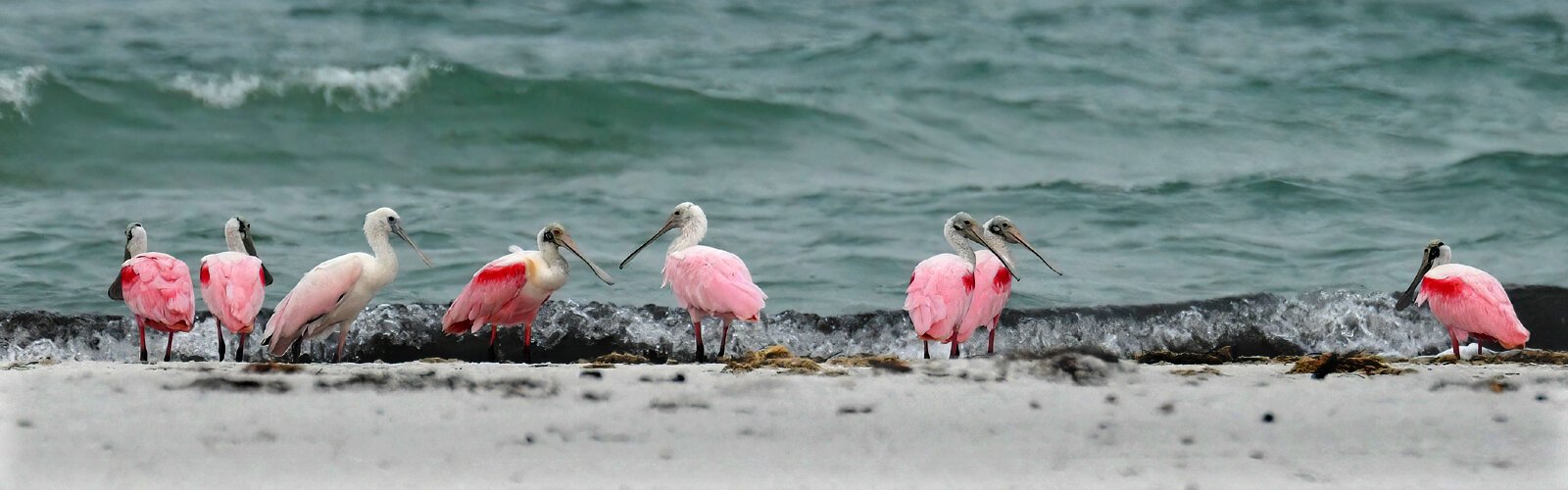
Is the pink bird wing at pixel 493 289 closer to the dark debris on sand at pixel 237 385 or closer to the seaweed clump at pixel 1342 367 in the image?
the dark debris on sand at pixel 237 385

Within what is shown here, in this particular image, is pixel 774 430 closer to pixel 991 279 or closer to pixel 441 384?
pixel 441 384

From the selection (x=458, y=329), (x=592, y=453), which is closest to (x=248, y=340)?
(x=458, y=329)

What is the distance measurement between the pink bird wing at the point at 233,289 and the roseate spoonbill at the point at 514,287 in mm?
875

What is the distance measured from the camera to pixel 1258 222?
12.4 m

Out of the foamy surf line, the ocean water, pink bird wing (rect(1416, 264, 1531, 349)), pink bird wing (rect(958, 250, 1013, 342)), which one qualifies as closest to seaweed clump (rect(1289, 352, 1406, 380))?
pink bird wing (rect(1416, 264, 1531, 349))

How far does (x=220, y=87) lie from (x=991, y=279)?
33.6ft

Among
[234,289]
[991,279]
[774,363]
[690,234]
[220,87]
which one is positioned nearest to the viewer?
[774,363]

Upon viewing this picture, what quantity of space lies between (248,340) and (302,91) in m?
7.22

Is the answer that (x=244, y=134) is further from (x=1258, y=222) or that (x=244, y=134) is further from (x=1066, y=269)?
(x=1258, y=222)

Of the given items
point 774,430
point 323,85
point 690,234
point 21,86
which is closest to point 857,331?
point 690,234

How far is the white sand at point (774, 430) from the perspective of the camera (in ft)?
17.4

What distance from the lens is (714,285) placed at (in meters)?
Answer: 7.53

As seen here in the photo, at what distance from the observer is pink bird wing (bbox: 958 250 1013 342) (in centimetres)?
750

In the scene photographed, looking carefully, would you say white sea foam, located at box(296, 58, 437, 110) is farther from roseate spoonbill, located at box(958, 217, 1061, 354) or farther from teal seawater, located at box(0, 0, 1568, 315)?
roseate spoonbill, located at box(958, 217, 1061, 354)
